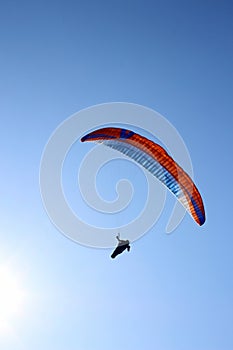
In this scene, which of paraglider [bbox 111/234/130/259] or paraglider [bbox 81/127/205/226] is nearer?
paraglider [bbox 81/127/205/226]

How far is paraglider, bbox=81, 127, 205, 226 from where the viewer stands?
123 ft

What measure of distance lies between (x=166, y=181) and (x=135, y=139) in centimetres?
338

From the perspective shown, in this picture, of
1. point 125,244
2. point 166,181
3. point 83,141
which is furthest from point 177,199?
point 83,141

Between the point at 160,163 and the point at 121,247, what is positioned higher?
the point at 160,163

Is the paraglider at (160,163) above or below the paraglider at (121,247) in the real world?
above

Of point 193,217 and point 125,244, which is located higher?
point 193,217

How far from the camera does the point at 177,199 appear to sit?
125 feet

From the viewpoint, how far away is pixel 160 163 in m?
37.7

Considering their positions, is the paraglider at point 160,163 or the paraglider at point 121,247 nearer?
the paraglider at point 160,163

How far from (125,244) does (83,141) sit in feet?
24.1

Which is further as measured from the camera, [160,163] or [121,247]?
[121,247]

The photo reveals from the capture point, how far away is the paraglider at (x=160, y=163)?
37.4m

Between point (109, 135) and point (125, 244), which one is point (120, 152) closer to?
point (109, 135)

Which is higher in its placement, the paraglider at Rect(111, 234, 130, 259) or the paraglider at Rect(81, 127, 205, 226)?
the paraglider at Rect(81, 127, 205, 226)
